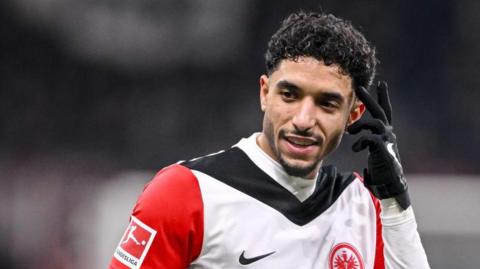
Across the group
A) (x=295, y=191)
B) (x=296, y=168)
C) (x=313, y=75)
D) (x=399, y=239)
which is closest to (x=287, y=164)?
(x=296, y=168)

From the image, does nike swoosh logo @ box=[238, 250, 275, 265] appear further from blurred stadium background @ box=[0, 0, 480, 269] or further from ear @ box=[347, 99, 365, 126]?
blurred stadium background @ box=[0, 0, 480, 269]

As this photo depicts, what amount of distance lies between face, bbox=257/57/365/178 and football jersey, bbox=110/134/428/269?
0.34 feet

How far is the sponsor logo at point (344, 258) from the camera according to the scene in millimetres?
2174

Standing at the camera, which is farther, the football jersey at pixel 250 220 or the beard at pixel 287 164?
the beard at pixel 287 164

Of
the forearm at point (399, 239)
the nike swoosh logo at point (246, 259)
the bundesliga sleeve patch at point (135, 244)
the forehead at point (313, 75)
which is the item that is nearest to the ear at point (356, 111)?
the forehead at point (313, 75)

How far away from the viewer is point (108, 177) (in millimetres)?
4723

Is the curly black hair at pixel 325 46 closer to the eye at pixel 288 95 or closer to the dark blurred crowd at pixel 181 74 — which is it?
the eye at pixel 288 95

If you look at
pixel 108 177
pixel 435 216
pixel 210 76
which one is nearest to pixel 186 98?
pixel 210 76

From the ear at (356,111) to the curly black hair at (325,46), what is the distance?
52 millimetres

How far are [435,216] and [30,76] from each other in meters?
2.39

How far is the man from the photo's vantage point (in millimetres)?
2002

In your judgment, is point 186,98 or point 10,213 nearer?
point 10,213

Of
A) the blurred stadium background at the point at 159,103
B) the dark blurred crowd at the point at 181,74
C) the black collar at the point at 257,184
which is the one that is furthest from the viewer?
the dark blurred crowd at the point at 181,74

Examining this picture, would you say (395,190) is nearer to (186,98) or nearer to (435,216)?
(435,216)
